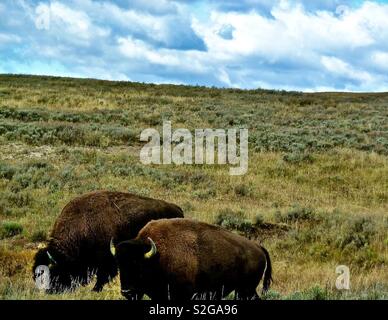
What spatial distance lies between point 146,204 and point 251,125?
27816 millimetres

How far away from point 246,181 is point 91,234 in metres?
12.8

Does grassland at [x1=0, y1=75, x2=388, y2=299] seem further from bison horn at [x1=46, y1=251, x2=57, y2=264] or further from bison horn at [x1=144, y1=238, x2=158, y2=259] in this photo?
bison horn at [x1=144, y1=238, x2=158, y2=259]

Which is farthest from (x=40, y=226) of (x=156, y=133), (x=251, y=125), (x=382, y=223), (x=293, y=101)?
(x=293, y=101)

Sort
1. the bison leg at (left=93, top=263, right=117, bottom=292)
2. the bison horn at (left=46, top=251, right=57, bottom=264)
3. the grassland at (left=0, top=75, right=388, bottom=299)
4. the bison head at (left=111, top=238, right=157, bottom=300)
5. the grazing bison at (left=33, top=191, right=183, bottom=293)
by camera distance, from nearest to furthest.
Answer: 1. the bison head at (left=111, top=238, right=157, bottom=300)
2. the bison horn at (left=46, top=251, right=57, bottom=264)
3. the grazing bison at (left=33, top=191, right=183, bottom=293)
4. the bison leg at (left=93, top=263, right=117, bottom=292)
5. the grassland at (left=0, top=75, right=388, bottom=299)

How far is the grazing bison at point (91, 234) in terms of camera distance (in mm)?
8094

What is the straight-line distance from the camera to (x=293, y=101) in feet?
164

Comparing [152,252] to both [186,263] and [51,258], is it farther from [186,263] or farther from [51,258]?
[51,258]

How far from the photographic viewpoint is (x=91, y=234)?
8.24 metres

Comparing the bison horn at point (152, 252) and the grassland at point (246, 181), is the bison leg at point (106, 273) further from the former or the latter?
the bison horn at point (152, 252)

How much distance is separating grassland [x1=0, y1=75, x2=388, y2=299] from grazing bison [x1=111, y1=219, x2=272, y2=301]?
38.2 inches

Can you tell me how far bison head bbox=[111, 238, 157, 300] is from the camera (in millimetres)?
6066

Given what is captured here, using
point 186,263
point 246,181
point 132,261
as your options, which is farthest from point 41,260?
point 246,181

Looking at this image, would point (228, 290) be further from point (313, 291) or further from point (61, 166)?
point (61, 166)

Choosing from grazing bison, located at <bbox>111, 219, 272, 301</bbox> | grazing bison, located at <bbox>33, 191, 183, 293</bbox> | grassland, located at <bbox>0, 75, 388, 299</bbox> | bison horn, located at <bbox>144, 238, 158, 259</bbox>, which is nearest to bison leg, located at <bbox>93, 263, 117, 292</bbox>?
grazing bison, located at <bbox>33, 191, 183, 293</bbox>
